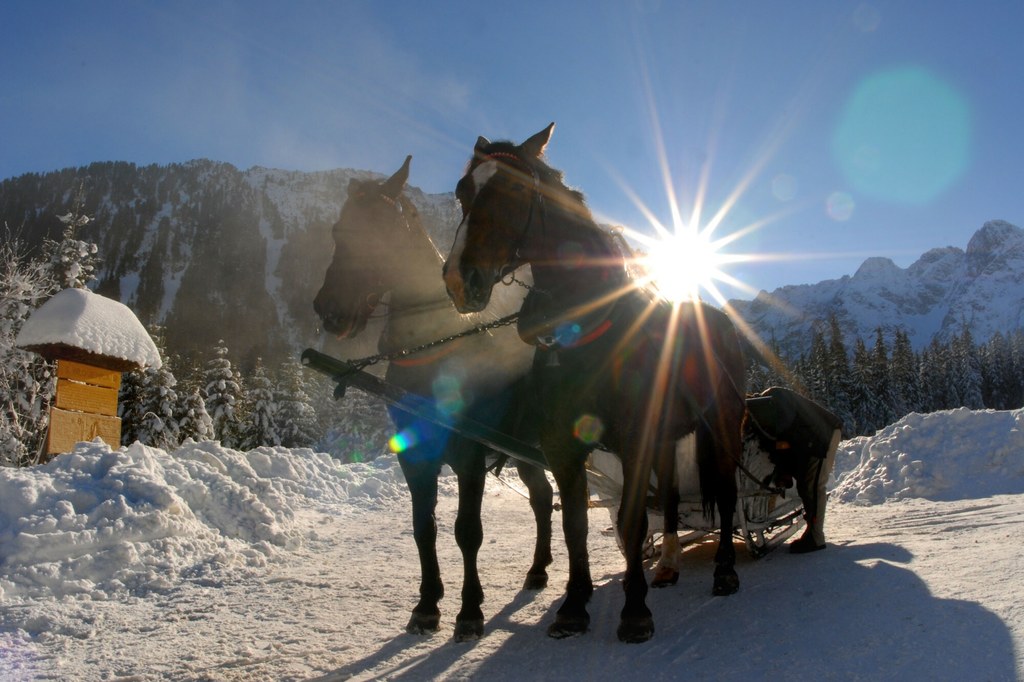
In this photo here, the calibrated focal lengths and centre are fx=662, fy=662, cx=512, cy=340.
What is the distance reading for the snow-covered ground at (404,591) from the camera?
9.66 feet

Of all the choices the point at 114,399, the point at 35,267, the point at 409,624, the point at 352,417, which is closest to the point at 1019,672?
the point at 409,624

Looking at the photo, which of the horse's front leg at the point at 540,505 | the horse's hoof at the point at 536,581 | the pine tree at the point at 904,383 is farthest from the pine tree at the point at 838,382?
the horse's hoof at the point at 536,581

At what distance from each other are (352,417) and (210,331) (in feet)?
380

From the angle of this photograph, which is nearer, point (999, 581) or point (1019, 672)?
point (1019, 672)

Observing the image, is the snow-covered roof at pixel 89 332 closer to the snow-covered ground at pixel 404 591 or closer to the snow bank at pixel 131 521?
the snow bank at pixel 131 521

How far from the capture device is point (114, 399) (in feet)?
34.7

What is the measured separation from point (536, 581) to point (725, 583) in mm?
1839

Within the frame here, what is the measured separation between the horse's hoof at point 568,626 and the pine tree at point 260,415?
42355 millimetres

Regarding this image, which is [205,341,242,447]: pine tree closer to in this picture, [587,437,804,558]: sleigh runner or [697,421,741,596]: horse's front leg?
[587,437,804,558]: sleigh runner

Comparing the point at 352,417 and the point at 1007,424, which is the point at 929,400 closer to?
the point at 352,417

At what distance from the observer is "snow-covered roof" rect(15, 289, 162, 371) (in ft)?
32.2

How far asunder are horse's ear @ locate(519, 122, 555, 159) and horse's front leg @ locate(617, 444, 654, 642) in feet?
6.38

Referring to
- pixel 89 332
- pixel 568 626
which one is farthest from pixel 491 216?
pixel 89 332

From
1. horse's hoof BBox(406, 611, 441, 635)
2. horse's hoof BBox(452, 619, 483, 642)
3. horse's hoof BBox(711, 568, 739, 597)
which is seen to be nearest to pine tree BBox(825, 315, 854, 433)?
horse's hoof BBox(711, 568, 739, 597)
